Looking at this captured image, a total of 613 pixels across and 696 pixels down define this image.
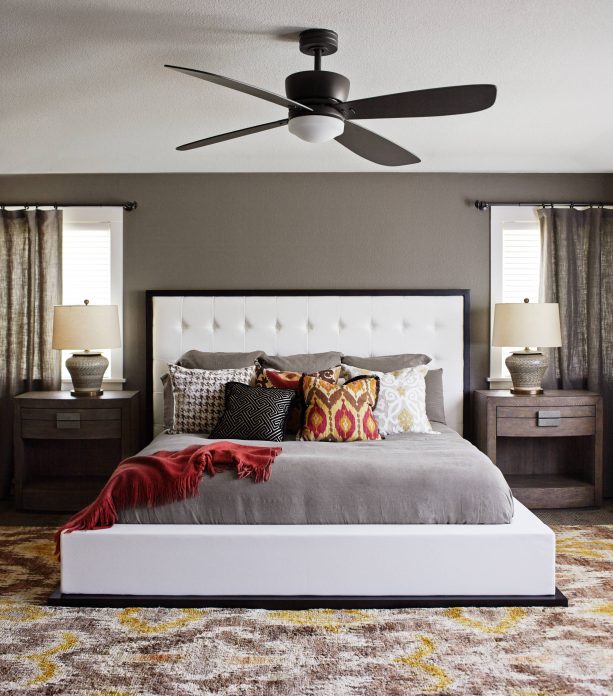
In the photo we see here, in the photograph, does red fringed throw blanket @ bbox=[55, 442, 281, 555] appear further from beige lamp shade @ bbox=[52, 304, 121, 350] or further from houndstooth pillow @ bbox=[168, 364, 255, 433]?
beige lamp shade @ bbox=[52, 304, 121, 350]

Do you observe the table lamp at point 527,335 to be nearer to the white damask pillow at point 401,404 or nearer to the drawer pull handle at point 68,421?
the white damask pillow at point 401,404

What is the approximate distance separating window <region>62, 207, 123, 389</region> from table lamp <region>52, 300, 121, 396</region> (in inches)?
11.3

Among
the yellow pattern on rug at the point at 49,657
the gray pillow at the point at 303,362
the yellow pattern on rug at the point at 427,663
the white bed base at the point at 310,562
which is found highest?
the gray pillow at the point at 303,362

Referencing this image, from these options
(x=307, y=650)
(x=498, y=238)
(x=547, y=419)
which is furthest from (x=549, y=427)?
(x=307, y=650)

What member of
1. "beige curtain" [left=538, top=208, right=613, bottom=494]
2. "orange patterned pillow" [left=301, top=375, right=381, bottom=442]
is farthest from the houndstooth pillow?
"beige curtain" [left=538, top=208, right=613, bottom=494]

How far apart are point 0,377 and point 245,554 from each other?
2.72m

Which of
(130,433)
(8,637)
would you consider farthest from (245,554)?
(130,433)

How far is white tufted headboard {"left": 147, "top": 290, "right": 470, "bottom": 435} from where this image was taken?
15.7 feet

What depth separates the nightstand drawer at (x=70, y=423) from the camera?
4328mm

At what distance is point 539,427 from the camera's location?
4.36 m

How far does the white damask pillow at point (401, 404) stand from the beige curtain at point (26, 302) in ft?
7.16

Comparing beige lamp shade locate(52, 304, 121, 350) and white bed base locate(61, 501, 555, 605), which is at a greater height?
beige lamp shade locate(52, 304, 121, 350)

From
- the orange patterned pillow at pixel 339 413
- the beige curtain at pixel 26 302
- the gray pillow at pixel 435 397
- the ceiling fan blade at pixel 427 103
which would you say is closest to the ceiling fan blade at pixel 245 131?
the ceiling fan blade at pixel 427 103

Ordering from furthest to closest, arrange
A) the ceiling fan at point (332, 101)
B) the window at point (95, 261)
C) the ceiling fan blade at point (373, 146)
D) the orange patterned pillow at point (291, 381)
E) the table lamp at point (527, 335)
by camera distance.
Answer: the window at point (95, 261) → the table lamp at point (527, 335) → the orange patterned pillow at point (291, 381) → the ceiling fan blade at point (373, 146) → the ceiling fan at point (332, 101)
